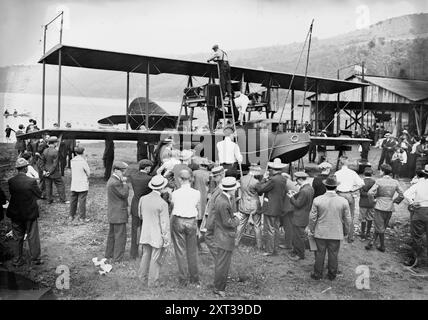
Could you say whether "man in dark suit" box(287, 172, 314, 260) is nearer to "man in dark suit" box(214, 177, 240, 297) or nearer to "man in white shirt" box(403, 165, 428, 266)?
"man in dark suit" box(214, 177, 240, 297)

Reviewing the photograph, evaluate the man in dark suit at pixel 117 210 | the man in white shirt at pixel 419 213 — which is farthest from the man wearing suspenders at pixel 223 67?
the man in white shirt at pixel 419 213

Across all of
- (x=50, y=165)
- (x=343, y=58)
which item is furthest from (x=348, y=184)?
(x=343, y=58)

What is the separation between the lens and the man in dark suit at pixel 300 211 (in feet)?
22.0

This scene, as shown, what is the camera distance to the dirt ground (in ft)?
17.4

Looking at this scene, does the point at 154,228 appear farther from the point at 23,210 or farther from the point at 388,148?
the point at 388,148

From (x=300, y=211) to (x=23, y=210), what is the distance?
4.96 meters

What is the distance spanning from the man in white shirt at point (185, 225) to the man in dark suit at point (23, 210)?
93.8 inches

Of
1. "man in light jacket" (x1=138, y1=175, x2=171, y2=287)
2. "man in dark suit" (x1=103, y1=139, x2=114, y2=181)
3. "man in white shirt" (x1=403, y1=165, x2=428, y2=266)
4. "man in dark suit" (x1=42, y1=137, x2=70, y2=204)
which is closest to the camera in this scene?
"man in light jacket" (x1=138, y1=175, x2=171, y2=287)

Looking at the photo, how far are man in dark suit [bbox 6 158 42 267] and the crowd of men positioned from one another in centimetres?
2

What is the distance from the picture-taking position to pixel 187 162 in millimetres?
7688

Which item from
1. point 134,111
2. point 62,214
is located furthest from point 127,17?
point 134,111

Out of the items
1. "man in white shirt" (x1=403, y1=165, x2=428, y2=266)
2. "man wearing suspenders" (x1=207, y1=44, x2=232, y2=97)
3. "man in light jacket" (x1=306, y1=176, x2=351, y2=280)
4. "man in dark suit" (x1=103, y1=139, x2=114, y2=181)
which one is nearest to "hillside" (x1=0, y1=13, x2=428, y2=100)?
"man in dark suit" (x1=103, y1=139, x2=114, y2=181)

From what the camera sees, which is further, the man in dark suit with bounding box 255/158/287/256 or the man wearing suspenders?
the man wearing suspenders

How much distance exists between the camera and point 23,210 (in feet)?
19.4
